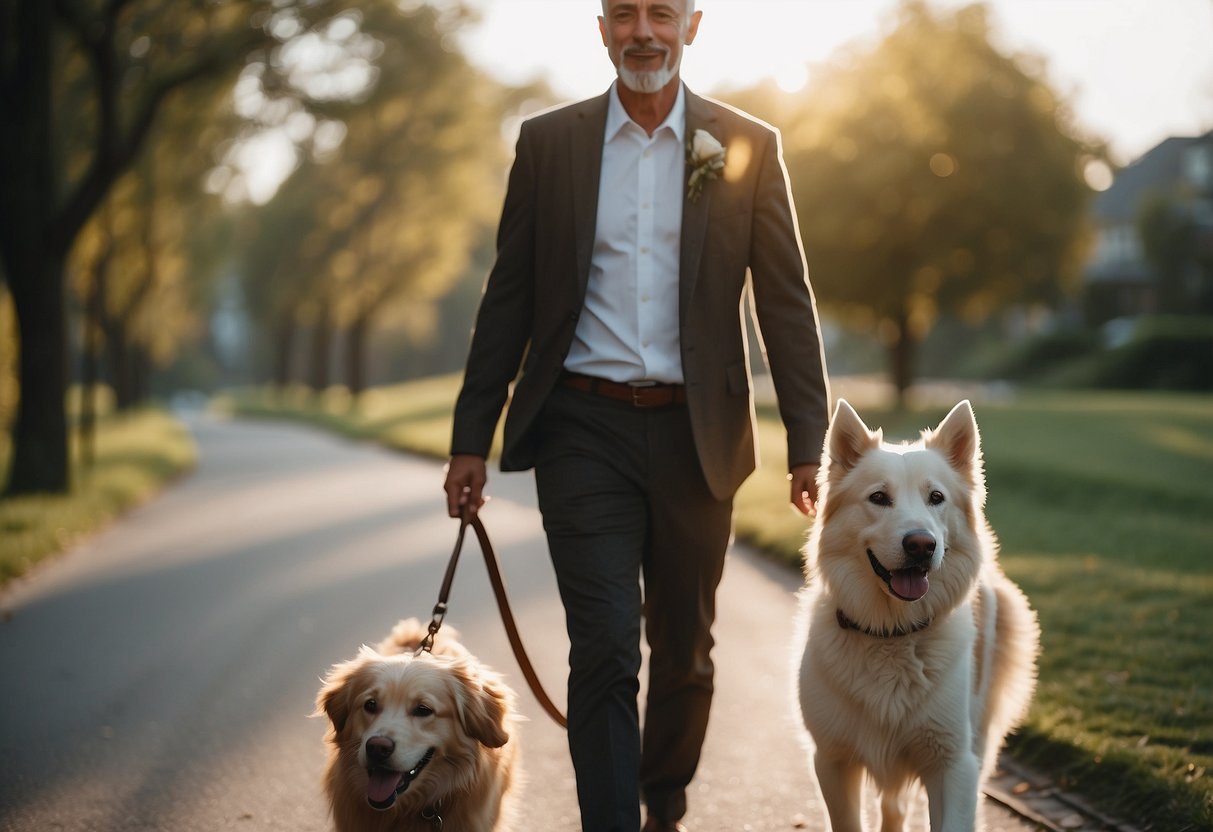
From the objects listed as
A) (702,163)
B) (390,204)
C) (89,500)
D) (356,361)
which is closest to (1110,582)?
(702,163)

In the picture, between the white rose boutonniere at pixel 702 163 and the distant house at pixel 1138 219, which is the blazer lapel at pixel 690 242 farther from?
the distant house at pixel 1138 219

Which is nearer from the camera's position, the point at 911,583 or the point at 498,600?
the point at 911,583

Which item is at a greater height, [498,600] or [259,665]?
[498,600]

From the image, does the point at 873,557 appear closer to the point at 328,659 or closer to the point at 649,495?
the point at 649,495

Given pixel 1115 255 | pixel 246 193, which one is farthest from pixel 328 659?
pixel 1115 255

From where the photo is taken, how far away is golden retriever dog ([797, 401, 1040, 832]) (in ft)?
12.0

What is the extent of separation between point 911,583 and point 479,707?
140 centimetres

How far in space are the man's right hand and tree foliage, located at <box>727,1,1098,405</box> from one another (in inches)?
1152

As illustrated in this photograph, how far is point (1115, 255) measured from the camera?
7794cm

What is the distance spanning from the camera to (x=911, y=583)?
3.59 metres

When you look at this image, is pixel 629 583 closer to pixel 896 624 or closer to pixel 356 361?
pixel 896 624

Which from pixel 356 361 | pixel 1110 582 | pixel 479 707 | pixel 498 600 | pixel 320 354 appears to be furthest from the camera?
pixel 320 354

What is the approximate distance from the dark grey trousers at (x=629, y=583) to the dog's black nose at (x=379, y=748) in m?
0.55

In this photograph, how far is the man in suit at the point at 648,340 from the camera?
13.2 ft
